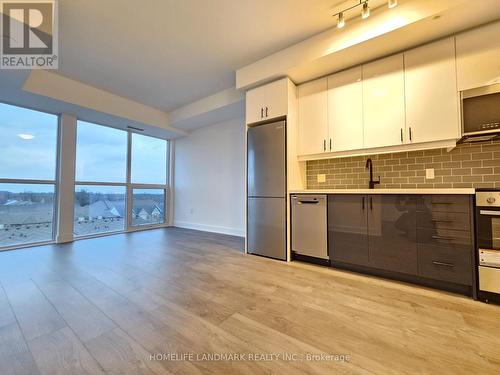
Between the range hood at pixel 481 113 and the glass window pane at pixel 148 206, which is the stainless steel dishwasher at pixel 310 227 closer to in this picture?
the range hood at pixel 481 113

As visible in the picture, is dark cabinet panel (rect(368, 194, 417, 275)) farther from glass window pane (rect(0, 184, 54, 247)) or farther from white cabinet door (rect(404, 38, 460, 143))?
glass window pane (rect(0, 184, 54, 247))

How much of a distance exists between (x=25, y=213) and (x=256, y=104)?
14.3ft

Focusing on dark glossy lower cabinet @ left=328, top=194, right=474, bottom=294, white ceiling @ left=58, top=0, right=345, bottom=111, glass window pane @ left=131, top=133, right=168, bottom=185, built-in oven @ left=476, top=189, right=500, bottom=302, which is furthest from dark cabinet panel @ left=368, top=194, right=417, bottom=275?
glass window pane @ left=131, top=133, right=168, bottom=185

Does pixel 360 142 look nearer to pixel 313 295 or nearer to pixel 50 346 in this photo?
pixel 313 295

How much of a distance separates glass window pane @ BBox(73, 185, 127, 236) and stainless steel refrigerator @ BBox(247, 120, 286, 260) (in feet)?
11.2

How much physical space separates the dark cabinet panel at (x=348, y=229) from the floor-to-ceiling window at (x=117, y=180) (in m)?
4.52

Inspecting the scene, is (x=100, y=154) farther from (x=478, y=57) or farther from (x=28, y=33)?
(x=478, y=57)

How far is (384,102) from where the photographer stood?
2.30 m

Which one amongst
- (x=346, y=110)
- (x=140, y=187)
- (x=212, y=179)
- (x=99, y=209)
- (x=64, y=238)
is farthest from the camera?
(x=140, y=187)

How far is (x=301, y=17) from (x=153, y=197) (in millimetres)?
4961

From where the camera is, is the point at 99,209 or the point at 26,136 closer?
the point at 26,136

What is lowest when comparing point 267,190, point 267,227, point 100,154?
point 267,227

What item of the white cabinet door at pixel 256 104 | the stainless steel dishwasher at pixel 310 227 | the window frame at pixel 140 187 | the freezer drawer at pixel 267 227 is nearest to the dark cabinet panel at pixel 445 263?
the stainless steel dishwasher at pixel 310 227

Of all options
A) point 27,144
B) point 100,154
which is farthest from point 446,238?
point 27,144
